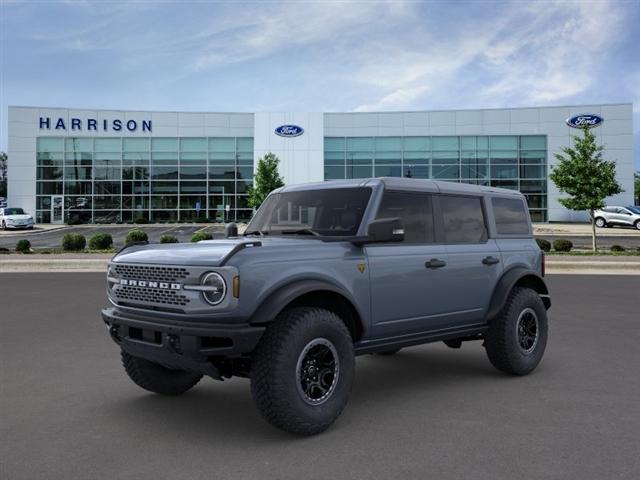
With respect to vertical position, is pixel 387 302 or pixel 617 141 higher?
pixel 617 141

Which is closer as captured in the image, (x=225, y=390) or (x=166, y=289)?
(x=166, y=289)

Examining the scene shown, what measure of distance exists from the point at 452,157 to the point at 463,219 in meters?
44.1

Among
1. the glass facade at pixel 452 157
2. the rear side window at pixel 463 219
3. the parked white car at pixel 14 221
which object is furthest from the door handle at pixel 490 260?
the glass facade at pixel 452 157

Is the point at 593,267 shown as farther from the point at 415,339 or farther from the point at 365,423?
the point at 365,423

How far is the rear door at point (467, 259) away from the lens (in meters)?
5.57

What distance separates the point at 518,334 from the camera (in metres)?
6.15

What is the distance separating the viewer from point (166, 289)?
14.2 feet

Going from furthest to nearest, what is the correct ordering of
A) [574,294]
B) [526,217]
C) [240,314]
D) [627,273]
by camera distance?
1. [627,273]
2. [574,294]
3. [526,217]
4. [240,314]

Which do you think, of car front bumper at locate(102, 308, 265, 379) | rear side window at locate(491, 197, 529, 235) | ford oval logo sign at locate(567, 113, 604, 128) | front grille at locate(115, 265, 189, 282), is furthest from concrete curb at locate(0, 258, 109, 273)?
ford oval logo sign at locate(567, 113, 604, 128)

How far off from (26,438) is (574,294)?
11770 millimetres

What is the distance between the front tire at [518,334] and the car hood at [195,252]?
2.33m

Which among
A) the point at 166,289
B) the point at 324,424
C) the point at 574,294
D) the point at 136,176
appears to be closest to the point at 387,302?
the point at 324,424

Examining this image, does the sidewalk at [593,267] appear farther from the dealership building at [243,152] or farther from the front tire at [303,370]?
the dealership building at [243,152]

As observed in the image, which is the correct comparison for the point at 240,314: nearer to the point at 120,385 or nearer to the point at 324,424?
the point at 324,424
